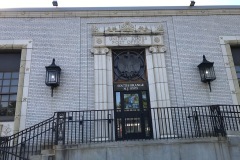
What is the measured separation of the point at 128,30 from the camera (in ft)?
31.7

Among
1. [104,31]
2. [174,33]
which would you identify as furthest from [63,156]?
[174,33]

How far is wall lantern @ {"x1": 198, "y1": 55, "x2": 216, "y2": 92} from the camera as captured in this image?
29.3ft

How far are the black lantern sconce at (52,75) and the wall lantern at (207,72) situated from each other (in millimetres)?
5790

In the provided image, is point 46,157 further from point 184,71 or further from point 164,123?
point 184,71

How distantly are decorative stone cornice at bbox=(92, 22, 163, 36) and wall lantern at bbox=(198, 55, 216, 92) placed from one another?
2274 mm

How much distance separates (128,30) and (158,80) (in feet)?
8.44

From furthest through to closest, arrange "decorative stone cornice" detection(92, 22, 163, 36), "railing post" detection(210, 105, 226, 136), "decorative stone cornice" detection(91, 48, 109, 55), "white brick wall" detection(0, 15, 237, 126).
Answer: "decorative stone cornice" detection(92, 22, 163, 36) < "decorative stone cornice" detection(91, 48, 109, 55) < "white brick wall" detection(0, 15, 237, 126) < "railing post" detection(210, 105, 226, 136)

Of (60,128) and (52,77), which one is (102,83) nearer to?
(52,77)

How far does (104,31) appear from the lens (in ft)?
31.5

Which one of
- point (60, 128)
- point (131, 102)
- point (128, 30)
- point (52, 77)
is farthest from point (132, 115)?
point (128, 30)

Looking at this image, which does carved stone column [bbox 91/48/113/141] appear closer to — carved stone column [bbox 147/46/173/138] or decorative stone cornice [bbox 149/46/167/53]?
carved stone column [bbox 147/46/173/138]

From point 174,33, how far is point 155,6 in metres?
1.78

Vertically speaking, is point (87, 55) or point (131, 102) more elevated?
point (87, 55)

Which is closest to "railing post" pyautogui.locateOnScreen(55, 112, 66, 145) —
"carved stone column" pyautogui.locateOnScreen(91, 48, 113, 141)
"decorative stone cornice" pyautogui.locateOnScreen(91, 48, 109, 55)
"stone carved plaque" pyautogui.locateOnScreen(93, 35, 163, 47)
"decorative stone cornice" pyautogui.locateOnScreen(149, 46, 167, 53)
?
"carved stone column" pyautogui.locateOnScreen(91, 48, 113, 141)
